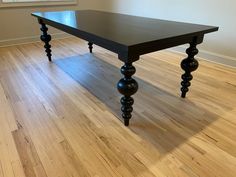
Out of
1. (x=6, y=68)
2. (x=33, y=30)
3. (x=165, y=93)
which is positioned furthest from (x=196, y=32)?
(x=33, y=30)

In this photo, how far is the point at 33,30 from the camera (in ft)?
11.4

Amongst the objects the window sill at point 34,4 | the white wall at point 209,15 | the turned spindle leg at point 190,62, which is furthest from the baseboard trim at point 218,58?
the window sill at point 34,4

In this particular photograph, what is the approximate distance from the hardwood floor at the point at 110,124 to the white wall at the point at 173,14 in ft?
1.15


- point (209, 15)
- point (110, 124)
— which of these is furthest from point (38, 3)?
point (110, 124)

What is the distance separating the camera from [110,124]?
1.41m

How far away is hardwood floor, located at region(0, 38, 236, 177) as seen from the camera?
3.56 feet

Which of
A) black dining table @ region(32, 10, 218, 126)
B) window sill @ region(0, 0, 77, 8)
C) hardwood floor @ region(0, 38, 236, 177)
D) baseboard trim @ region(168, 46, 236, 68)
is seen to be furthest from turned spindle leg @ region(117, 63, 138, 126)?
window sill @ region(0, 0, 77, 8)

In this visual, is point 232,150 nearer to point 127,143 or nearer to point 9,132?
point 127,143

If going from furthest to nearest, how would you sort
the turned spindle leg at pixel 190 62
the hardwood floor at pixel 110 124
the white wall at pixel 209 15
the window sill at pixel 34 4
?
the window sill at pixel 34 4 < the white wall at pixel 209 15 < the turned spindle leg at pixel 190 62 < the hardwood floor at pixel 110 124

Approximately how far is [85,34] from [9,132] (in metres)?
0.84

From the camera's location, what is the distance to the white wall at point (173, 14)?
230 cm

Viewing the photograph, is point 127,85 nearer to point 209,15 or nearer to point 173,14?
point 209,15

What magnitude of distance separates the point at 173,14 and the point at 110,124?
82.3 inches

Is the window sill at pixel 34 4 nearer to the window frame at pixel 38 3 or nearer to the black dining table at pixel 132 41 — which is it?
the window frame at pixel 38 3
